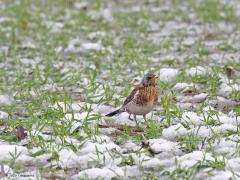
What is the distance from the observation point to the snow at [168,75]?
7.67m

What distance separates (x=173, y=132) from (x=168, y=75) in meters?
2.40

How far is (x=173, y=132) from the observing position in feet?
17.7

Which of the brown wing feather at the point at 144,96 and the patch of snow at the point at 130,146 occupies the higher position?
the brown wing feather at the point at 144,96

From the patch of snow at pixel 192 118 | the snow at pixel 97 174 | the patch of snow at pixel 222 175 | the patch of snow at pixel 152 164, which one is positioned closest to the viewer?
the patch of snow at pixel 222 175

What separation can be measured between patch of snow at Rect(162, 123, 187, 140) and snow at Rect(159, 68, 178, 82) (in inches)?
87.2

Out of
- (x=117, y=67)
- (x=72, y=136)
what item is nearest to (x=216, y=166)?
(x=72, y=136)

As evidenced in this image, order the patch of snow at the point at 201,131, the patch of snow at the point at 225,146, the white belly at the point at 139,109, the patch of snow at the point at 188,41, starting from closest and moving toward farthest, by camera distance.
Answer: the patch of snow at the point at 225,146, the patch of snow at the point at 201,131, the white belly at the point at 139,109, the patch of snow at the point at 188,41

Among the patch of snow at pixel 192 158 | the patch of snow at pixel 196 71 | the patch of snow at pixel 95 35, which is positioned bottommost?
the patch of snow at pixel 192 158

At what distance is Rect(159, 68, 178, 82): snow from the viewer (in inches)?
302

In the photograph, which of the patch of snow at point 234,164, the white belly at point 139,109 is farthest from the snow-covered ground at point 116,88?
the white belly at point 139,109

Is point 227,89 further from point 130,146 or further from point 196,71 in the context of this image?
point 130,146

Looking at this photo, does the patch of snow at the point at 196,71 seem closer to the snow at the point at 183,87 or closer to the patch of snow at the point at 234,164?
the snow at the point at 183,87

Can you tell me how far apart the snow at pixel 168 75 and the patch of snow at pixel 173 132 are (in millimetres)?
2216

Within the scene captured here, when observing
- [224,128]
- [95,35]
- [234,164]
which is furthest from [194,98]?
[95,35]
